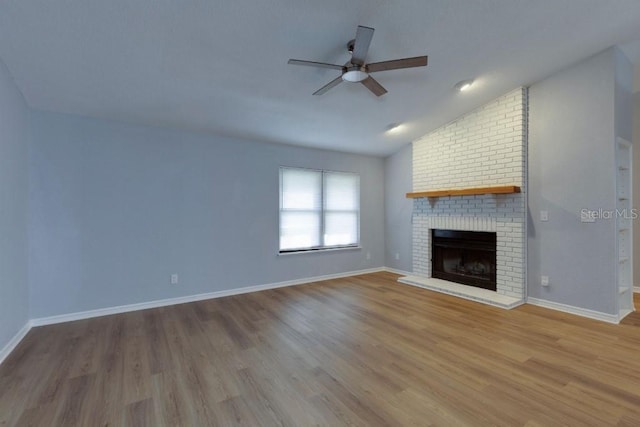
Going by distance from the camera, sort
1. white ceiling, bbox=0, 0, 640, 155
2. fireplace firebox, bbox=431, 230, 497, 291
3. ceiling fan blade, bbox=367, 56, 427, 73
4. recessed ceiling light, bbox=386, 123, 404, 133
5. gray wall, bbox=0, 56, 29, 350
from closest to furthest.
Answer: white ceiling, bbox=0, 0, 640, 155, ceiling fan blade, bbox=367, 56, 427, 73, gray wall, bbox=0, 56, 29, 350, fireplace firebox, bbox=431, 230, 497, 291, recessed ceiling light, bbox=386, 123, 404, 133

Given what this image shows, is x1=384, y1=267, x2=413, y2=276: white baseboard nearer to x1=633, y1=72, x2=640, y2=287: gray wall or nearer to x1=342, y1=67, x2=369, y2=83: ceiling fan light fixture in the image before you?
x1=633, y1=72, x2=640, y2=287: gray wall

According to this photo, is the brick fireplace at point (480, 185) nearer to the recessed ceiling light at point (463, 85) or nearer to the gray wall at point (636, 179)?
the recessed ceiling light at point (463, 85)

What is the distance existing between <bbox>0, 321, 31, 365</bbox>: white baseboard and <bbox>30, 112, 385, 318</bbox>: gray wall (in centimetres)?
19

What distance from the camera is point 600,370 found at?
92.0 inches

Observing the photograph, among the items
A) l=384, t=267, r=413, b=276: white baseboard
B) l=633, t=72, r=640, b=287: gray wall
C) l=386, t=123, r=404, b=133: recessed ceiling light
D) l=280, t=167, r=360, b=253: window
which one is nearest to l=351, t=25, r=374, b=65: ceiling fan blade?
l=386, t=123, r=404, b=133: recessed ceiling light

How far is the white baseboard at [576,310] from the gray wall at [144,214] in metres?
3.50

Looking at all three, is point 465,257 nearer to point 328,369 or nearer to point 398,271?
point 398,271

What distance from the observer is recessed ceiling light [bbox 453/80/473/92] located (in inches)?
147

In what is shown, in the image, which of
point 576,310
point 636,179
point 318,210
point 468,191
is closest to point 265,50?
point 318,210

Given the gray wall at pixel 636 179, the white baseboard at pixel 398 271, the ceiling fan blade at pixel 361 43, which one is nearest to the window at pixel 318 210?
the white baseboard at pixel 398 271

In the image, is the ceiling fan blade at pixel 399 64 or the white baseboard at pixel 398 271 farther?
the white baseboard at pixel 398 271

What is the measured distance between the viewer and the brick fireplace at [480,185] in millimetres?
4074

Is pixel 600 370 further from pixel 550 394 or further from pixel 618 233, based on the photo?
pixel 618 233

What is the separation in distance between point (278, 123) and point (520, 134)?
3401 millimetres
